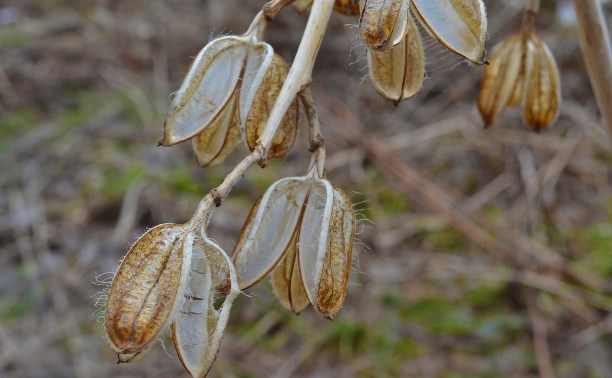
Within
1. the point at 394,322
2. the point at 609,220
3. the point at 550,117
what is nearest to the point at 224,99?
the point at 550,117

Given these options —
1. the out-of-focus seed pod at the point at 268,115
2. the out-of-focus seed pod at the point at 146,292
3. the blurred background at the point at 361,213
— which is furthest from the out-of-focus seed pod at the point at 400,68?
the blurred background at the point at 361,213

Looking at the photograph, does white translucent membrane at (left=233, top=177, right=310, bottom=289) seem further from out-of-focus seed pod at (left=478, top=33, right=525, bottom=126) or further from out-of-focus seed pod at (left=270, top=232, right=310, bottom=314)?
out-of-focus seed pod at (left=478, top=33, right=525, bottom=126)

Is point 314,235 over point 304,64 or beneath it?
beneath

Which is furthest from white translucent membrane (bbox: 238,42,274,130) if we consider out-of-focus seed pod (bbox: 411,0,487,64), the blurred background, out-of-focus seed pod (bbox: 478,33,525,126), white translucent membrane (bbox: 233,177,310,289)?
the blurred background

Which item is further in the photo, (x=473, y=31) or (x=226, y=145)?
(x=226, y=145)

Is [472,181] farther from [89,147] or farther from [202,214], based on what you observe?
[202,214]

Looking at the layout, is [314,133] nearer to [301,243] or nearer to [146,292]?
[301,243]

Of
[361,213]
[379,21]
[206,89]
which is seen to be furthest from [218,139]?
[361,213]
